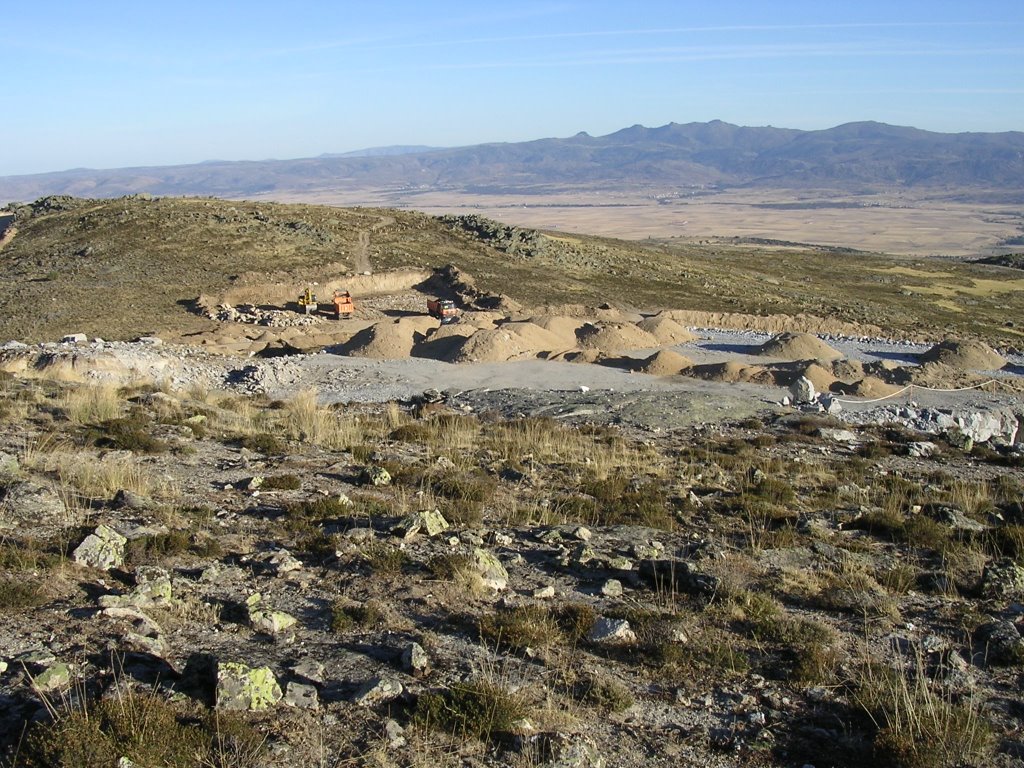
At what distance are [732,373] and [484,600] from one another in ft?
60.3

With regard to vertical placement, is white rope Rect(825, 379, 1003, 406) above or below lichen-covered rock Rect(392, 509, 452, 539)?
below

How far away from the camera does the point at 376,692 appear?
5188mm

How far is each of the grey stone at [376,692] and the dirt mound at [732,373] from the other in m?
19.7

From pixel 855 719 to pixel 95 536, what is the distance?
19.9 ft

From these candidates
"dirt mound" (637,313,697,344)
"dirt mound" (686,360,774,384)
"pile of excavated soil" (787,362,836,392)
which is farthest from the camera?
"dirt mound" (637,313,697,344)

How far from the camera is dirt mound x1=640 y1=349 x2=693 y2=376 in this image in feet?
80.5

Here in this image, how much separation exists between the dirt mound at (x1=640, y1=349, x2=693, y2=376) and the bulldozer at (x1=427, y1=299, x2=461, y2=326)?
23.5ft

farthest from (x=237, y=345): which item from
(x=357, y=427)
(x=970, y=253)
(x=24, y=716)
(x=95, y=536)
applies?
(x=970, y=253)

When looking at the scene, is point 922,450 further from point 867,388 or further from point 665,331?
point 665,331

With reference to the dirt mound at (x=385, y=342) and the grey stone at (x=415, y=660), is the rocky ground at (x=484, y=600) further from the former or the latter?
the dirt mound at (x=385, y=342)

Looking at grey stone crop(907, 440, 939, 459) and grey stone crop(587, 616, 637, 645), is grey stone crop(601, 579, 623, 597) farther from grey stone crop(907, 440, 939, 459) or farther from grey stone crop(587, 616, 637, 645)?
grey stone crop(907, 440, 939, 459)

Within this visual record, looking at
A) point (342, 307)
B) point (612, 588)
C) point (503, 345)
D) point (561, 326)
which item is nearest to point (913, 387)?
point (561, 326)

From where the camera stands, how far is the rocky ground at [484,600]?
493 cm

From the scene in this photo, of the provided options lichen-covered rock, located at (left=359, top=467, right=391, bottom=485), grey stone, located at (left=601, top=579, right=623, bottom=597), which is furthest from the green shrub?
lichen-covered rock, located at (left=359, top=467, right=391, bottom=485)
